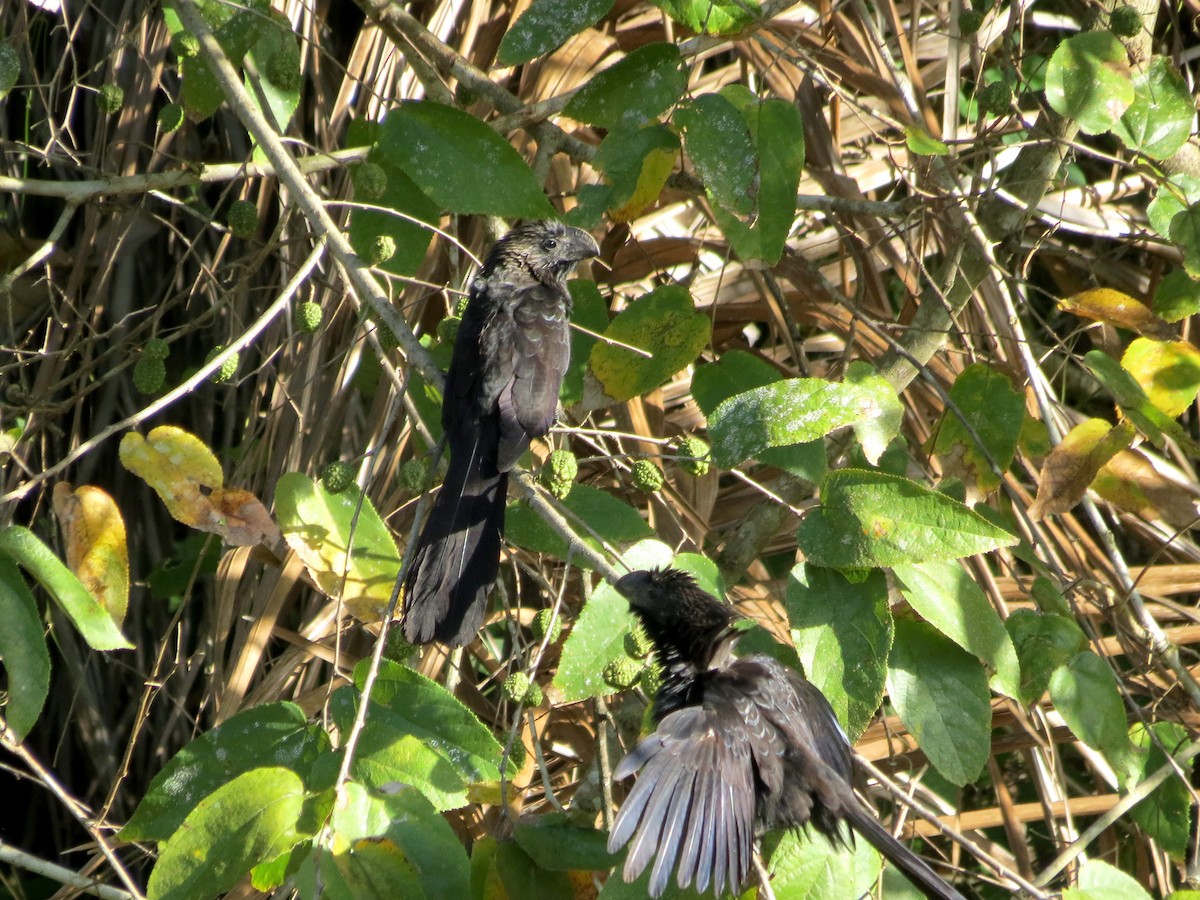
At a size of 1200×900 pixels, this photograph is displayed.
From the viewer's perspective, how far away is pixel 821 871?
189 centimetres

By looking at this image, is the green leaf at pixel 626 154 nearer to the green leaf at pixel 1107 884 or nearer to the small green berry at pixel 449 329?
the small green berry at pixel 449 329

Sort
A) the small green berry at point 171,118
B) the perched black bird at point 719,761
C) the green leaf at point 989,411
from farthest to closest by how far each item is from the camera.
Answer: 1. the small green berry at point 171,118
2. the green leaf at point 989,411
3. the perched black bird at point 719,761

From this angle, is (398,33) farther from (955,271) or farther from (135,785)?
(135,785)

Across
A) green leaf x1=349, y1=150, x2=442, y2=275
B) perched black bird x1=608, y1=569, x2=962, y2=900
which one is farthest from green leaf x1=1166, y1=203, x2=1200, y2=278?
green leaf x1=349, y1=150, x2=442, y2=275

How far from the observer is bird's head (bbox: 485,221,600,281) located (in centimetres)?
308

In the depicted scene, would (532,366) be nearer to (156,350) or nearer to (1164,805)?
(156,350)

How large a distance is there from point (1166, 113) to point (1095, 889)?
1.52 meters

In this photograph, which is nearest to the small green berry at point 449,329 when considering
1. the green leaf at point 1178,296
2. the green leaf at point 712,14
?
the green leaf at point 712,14

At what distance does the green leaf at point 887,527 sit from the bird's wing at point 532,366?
2.67 feet

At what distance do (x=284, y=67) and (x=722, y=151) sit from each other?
2.86 feet

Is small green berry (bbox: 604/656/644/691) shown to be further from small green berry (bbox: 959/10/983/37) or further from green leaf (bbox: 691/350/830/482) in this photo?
small green berry (bbox: 959/10/983/37)

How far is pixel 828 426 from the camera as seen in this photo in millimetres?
1960

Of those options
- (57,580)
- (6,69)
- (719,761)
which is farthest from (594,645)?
(6,69)

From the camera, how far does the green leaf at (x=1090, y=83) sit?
2316 mm
